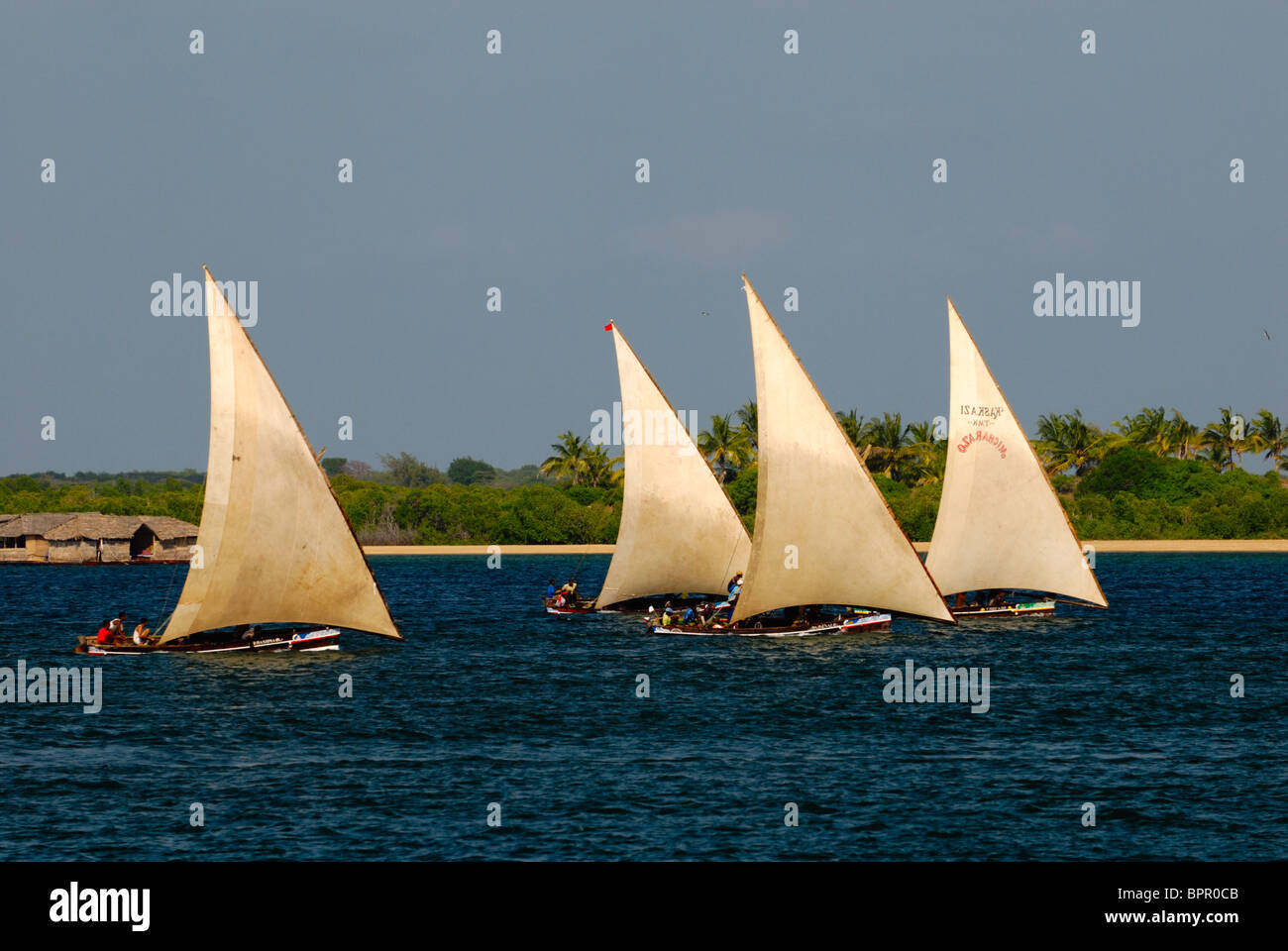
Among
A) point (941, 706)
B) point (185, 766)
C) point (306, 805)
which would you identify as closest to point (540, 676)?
point (941, 706)

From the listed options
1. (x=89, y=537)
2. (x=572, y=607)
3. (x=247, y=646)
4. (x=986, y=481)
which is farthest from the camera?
(x=89, y=537)

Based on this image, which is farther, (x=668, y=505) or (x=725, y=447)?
(x=725, y=447)

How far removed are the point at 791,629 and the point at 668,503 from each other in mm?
13177

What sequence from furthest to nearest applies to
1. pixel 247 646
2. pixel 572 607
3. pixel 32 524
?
pixel 32 524 → pixel 572 607 → pixel 247 646

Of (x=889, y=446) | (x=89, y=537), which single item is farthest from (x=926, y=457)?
(x=89, y=537)

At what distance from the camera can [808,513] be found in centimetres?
5972

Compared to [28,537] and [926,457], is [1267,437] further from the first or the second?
[28,537]

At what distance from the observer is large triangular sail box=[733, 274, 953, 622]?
59.2 m

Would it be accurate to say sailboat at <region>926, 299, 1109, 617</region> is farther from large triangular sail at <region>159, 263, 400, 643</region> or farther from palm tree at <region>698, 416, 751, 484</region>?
palm tree at <region>698, 416, 751, 484</region>

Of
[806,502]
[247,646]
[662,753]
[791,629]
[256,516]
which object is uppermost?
[806,502]

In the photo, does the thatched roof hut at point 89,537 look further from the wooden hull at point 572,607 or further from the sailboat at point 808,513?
the sailboat at point 808,513

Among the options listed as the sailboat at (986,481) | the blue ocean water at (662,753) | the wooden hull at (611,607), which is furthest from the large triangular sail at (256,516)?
the sailboat at (986,481)

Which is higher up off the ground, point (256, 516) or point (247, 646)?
point (256, 516)

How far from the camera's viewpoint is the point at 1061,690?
50656 millimetres
